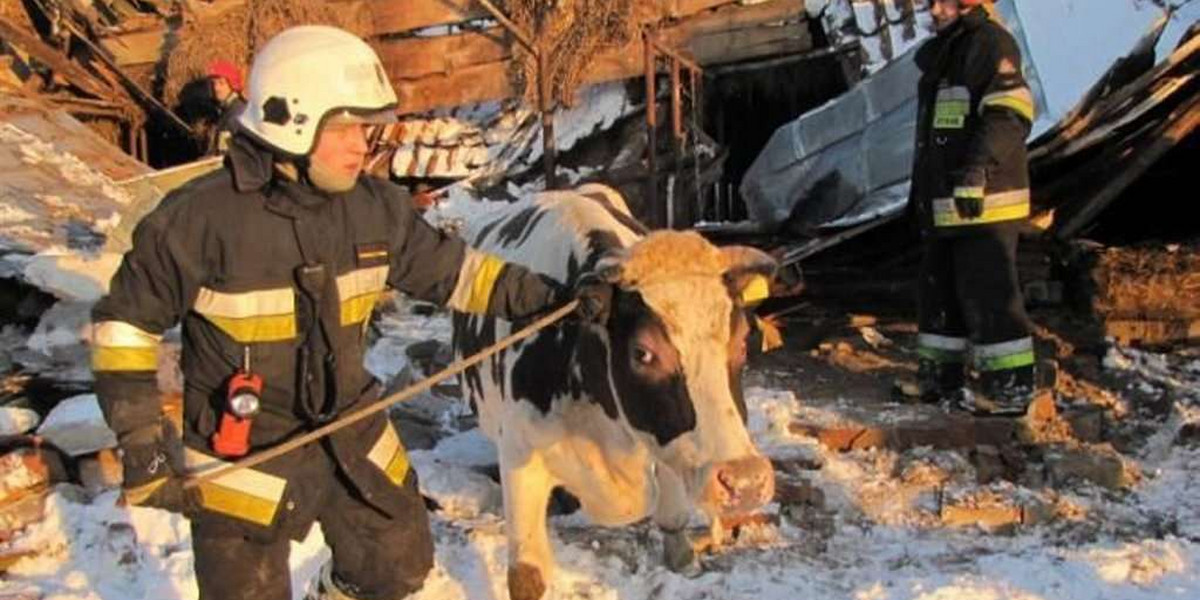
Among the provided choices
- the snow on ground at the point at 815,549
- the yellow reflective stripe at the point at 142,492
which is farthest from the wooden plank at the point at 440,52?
the yellow reflective stripe at the point at 142,492

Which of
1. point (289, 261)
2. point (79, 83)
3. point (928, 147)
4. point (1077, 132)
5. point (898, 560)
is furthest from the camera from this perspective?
point (79, 83)

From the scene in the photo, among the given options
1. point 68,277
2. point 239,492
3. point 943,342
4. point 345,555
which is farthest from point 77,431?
point 943,342

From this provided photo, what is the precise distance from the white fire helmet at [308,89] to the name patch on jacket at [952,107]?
408 centimetres

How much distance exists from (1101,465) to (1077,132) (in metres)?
3.00

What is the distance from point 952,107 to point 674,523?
3238 millimetres

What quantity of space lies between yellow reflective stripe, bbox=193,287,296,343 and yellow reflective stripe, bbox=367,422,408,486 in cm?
53

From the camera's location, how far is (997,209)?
249 inches

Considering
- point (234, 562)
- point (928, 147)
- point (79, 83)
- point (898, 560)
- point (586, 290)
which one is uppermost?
point (79, 83)

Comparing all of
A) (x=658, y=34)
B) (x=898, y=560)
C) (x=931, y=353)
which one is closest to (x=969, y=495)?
(x=898, y=560)

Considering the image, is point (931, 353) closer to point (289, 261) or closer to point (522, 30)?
point (289, 261)

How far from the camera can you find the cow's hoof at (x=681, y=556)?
483 centimetres

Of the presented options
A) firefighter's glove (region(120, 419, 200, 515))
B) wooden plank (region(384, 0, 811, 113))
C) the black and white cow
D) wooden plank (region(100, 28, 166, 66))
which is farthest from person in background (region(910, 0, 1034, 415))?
wooden plank (region(100, 28, 166, 66))

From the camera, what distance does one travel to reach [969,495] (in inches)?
217

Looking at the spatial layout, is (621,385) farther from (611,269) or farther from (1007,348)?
(1007,348)
